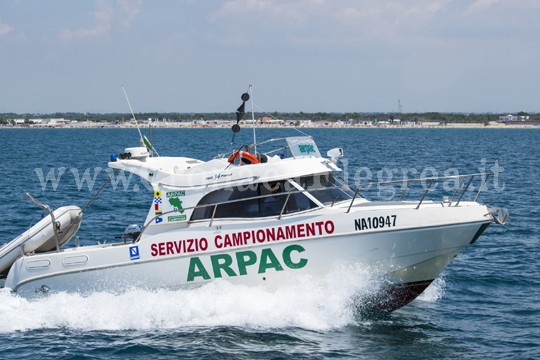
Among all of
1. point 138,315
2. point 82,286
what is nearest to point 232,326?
point 138,315

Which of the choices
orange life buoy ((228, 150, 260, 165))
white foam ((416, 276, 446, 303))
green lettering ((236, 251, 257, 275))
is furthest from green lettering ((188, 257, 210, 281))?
white foam ((416, 276, 446, 303))

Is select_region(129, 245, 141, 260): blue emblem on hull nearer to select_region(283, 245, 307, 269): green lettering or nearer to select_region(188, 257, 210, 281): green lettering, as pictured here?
select_region(188, 257, 210, 281): green lettering

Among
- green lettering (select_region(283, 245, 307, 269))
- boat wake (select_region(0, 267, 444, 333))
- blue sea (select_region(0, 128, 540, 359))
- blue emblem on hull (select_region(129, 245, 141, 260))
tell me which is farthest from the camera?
blue emblem on hull (select_region(129, 245, 141, 260))

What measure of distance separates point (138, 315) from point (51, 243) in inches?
92.3

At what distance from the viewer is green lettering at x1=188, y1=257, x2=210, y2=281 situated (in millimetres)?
12477

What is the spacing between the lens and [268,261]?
12.4m

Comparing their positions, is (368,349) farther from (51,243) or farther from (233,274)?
(51,243)

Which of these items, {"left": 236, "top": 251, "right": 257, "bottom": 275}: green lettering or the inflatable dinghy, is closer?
{"left": 236, "top": 251, "right": 257, "bottom": 275}: green lettering

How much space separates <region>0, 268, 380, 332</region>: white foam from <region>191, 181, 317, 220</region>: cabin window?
119cm

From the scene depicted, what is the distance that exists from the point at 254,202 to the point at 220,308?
186 cm

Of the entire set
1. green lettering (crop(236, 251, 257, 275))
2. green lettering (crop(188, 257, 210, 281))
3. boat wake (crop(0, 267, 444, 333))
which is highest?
green lettering (crop(236, 251, 257, 275))

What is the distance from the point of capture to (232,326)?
12320 millimetres

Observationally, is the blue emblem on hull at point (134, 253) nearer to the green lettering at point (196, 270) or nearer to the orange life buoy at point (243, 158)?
the green lettering at point (196, 270)

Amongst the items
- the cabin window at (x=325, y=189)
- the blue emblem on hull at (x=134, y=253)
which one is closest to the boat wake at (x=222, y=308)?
the blue emblem on hull at (x=134, y=253)
